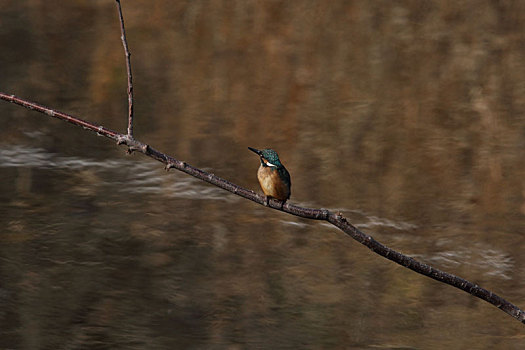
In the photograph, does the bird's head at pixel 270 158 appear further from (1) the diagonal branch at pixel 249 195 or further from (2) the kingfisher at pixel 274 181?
(1) the diagonal branch at pixel 249 195

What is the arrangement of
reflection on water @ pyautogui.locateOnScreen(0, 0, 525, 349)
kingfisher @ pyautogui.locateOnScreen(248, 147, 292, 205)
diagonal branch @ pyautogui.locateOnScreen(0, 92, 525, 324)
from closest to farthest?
diagonal branch @ pyautogui.locateOnScreen(0, 92, 525, 324), kingfisher @ pyautogui.locateOnScreen(248, 147, 292, 205), reflection on water @ pyautogui.locateOnScreen(0, 0, 525, 349)

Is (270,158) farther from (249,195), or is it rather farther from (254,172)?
(254,172)

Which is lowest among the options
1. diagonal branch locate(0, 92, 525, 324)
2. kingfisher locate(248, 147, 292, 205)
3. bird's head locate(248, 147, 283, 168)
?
diagonal branch locate(0, 92, 525, 324)

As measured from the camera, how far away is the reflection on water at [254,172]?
9.57 ft

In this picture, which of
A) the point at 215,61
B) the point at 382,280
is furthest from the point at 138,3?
the point at 382,280

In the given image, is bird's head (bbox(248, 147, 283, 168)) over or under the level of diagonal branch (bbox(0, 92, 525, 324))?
over

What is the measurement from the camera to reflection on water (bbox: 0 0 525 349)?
2918mm

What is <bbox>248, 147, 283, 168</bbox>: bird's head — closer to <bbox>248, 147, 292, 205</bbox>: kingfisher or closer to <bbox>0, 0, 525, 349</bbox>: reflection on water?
<bbox>248, 147, 292, 205</bbox>: kingfisher

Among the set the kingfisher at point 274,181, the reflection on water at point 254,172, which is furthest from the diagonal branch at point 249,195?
the reflection on water at point 254,172

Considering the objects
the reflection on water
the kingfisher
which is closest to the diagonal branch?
the kingfisher

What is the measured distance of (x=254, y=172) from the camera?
3994mm

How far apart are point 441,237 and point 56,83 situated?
7.46 feet

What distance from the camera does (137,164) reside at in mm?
4031

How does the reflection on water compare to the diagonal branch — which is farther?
the reflection on water
